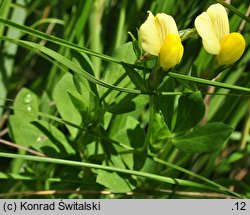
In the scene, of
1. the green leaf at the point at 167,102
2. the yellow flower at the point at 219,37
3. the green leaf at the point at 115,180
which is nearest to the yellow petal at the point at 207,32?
the yellow flower at the point at 219,37

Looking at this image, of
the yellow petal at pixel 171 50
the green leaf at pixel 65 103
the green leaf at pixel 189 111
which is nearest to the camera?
the yellow petal at pixel 171 50

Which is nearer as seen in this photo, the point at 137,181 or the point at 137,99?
the point at 137,99

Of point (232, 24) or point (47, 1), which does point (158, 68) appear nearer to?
point (232, 24)

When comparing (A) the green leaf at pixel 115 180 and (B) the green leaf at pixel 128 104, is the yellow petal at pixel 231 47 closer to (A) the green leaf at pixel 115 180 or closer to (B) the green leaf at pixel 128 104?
(B) the green leaf at pixel 128 104

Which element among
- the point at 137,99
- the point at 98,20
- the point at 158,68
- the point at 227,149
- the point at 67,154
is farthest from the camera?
the point at 227,149

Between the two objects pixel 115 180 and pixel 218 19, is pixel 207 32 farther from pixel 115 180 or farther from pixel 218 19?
pixel 115 180

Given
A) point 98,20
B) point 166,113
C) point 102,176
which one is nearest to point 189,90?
point 166,113
